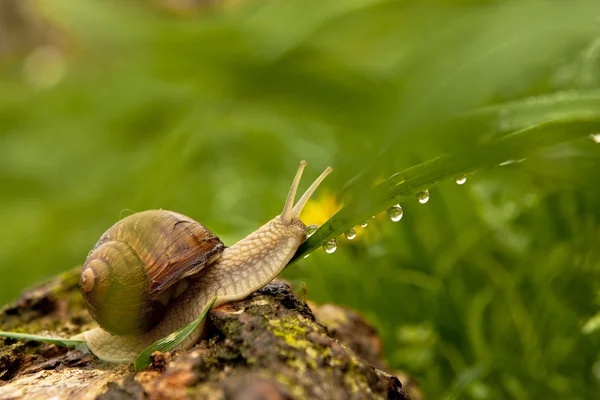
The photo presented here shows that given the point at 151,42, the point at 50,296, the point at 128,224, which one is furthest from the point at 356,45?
the point at 50,296

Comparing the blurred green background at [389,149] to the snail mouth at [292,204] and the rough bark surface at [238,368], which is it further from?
the rough bark surface at [238,368]

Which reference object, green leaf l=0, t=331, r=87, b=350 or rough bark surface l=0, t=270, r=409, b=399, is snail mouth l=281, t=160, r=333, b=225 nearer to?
rough bark surface l=0, t=270, r=409, b=399

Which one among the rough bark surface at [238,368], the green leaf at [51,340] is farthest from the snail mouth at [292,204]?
the green leaf at [51,340]

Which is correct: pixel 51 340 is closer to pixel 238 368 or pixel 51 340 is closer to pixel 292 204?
pixel 238 368

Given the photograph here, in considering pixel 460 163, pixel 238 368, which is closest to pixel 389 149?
pixel 460 163

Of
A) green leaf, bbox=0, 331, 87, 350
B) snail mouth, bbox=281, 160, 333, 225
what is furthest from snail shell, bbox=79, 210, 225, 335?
snail mouth, bbox=281, 160, 333, 225

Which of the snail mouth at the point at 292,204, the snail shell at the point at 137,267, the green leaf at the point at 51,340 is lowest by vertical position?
the green leaf at the point at 51,340

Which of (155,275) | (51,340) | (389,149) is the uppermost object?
(389,149)
